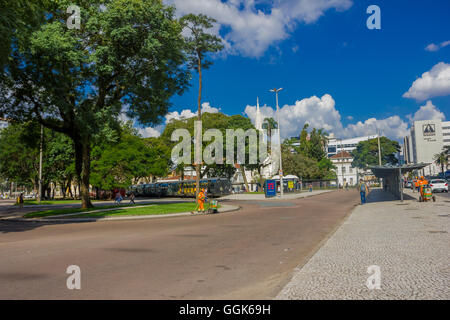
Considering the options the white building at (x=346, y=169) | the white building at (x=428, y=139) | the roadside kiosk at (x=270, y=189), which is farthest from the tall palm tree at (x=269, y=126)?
the white building at (x=428, y=139)

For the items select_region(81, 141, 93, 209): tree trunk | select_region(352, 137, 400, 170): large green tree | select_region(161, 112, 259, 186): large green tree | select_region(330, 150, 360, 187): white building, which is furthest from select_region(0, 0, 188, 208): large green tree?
select_region(330, 150, 360, 187): white building

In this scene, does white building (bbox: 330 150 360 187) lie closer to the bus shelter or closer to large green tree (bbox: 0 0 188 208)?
the bus shelter

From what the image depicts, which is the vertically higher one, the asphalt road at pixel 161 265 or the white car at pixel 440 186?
the white car at pixel 440 186

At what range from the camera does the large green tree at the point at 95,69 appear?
20.1m

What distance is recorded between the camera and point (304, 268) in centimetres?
592

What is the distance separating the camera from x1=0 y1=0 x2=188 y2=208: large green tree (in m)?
20.1

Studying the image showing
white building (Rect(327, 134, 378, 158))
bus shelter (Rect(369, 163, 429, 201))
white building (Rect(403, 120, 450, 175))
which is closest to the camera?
bus shelter (Rect(369, 163, 429, 201))

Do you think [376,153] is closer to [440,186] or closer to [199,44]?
[440,186]

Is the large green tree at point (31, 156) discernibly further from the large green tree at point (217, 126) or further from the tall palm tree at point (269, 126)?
the tall palm tree at point (269, 126)

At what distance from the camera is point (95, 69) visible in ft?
71.4

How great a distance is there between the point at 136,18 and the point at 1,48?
9111 mm
